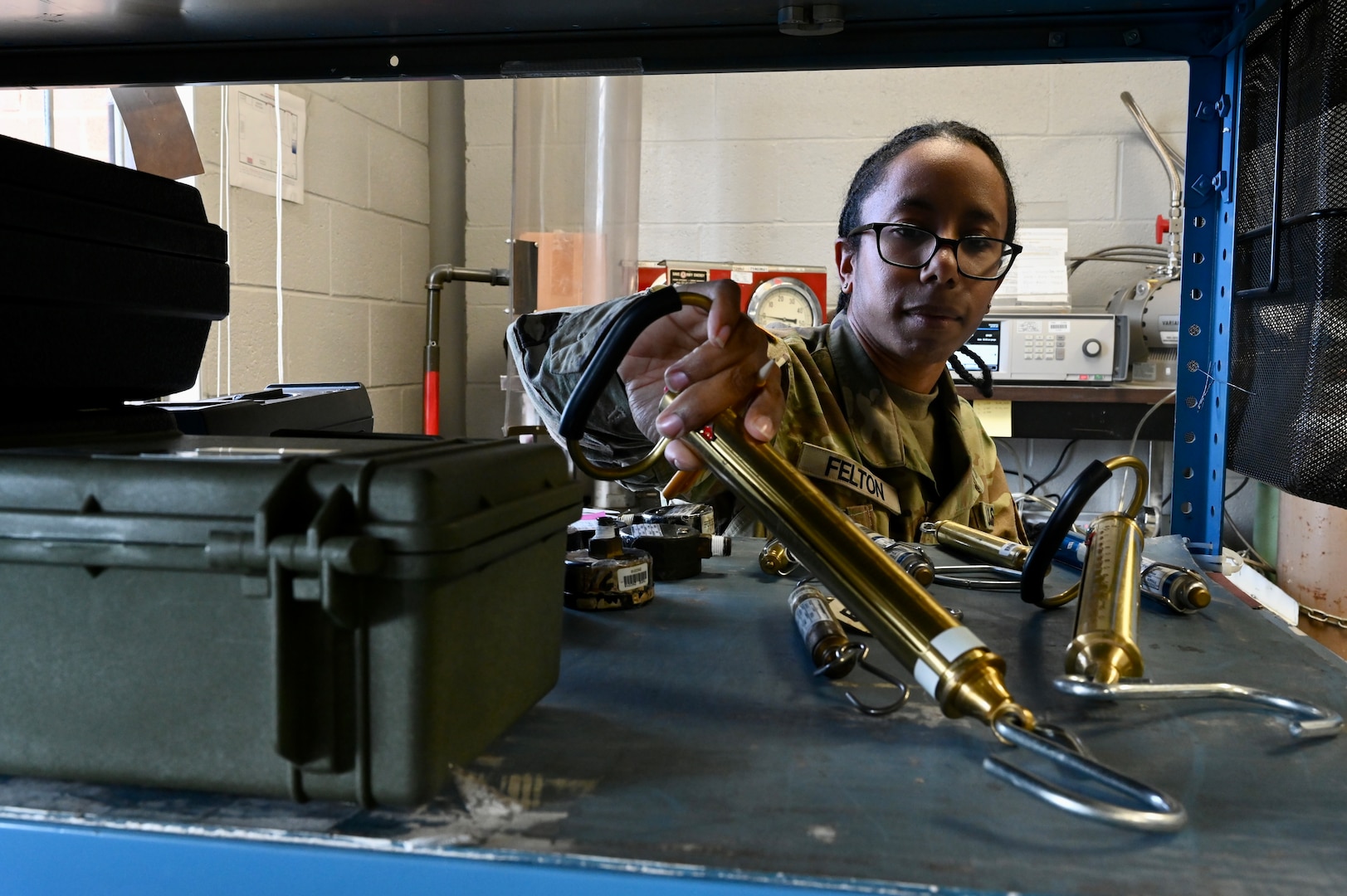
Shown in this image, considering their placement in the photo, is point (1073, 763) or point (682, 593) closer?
point (1073, 763)

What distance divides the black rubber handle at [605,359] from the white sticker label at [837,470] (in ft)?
1.75

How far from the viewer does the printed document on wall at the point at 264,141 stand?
171 cm

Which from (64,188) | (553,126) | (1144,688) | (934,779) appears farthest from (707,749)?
(553,126)

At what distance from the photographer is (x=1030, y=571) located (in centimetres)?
63

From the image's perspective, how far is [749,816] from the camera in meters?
0.33

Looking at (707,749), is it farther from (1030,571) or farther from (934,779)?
(1030,571)

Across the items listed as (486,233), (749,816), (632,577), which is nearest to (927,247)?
(632,577)

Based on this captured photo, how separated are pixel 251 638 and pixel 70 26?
0.64 m

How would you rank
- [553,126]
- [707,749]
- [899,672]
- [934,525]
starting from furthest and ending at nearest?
[553,126] → [934,525] → [899,672] → [707,749]

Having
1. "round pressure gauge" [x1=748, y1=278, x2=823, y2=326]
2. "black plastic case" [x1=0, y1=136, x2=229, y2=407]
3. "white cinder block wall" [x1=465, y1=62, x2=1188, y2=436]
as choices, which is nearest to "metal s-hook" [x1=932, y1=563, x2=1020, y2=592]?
"black plastic case" [x1=0, y1=136, x2=229, y2=407]

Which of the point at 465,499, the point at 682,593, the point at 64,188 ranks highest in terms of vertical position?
the point at 64,188

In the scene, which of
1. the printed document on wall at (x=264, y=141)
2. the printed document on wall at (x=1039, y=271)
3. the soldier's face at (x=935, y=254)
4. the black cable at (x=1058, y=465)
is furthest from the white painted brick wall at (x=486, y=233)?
the soldier's face at (x=935, y=254)

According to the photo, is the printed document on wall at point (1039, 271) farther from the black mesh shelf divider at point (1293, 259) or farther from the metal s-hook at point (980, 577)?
the metal s-hook at point (980, 577)

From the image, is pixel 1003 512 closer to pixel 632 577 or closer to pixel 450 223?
pixel 632 577
